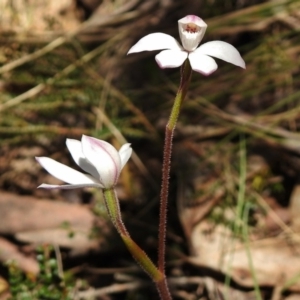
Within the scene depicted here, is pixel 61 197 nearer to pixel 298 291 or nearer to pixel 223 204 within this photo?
pixel 223 204

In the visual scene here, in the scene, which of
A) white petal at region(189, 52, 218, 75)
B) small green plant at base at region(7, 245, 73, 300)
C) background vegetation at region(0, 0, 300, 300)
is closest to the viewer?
white petal at region(189, 52, 218, 75)

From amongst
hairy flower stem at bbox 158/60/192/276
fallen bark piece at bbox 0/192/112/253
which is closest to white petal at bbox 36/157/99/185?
hairy flower stem at bbox 158/60/192/276

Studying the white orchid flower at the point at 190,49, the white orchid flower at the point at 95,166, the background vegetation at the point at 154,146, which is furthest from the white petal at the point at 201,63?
the background vegetation at the point at 154,146

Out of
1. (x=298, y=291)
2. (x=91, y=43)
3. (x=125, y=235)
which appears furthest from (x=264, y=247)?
(x=91, y=43)

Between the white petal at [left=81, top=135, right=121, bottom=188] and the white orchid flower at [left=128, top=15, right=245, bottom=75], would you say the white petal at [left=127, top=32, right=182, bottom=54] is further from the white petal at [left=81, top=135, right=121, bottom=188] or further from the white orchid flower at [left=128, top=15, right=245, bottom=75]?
the white petal at [left=81, top=135, right=121, bottom=188]

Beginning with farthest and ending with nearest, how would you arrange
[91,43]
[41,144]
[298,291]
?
[91,43] < [41,144] < [298,291]
